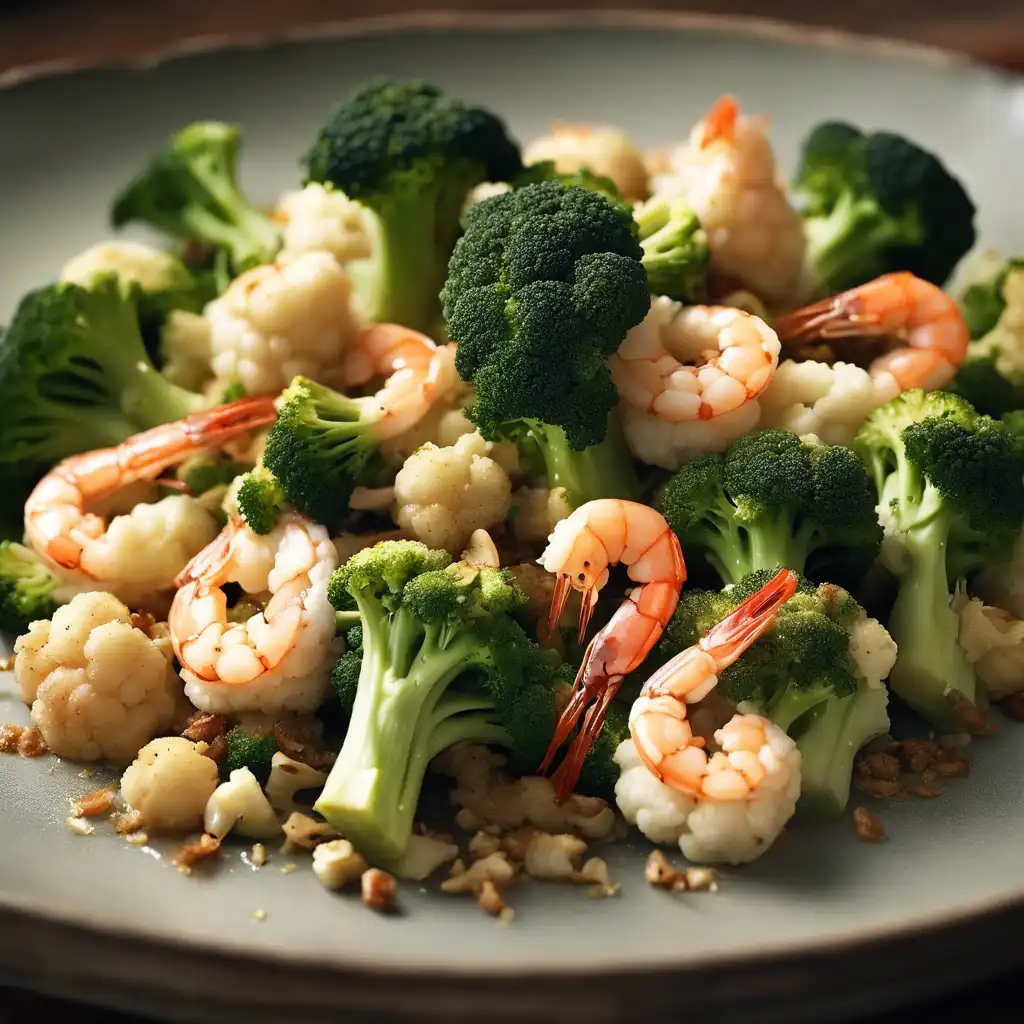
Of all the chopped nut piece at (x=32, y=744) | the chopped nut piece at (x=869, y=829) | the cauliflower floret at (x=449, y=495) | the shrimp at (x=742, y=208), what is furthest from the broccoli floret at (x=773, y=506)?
the chopped nut piece at (x=32, y=744)

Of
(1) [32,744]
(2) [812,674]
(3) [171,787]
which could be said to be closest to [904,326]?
(2) [812,674]

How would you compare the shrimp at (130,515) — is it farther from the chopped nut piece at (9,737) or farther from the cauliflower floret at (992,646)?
the cauliflower floret at (992,646)

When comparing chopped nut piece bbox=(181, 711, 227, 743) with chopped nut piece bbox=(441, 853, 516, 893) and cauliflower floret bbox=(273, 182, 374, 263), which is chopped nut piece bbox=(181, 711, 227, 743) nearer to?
chopped nut piece bbox=(441, 853, 516, 893)

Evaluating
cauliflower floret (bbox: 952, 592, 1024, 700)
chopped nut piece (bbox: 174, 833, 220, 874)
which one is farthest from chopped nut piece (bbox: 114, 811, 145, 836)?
cauliflower floret (bbox: 952, 592, 1024, 700)

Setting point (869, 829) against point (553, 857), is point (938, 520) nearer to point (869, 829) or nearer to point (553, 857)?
point (869, 829)

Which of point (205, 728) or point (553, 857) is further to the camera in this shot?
point (205, 728)
